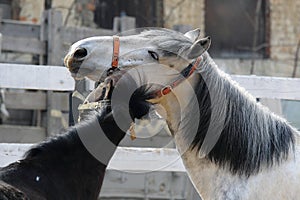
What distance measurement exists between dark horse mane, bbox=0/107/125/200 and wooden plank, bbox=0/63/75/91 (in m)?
1.02

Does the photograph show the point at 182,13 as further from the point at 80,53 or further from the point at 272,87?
the point at 80,53

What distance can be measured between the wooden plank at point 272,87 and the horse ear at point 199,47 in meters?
1.59

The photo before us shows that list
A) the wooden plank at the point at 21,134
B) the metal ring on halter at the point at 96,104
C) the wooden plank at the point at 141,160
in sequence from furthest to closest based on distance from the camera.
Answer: the wooden plank at the point at 21,134, the wooden plank at the point at 141,160, the metal ring on halter at the point at 96,104

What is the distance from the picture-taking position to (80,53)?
364cm

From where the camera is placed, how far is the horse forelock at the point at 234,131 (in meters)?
3.79

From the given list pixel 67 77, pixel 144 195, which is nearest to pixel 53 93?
pixel 144 195

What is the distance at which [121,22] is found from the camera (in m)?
8.84

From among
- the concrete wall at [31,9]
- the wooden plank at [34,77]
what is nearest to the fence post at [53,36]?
the wooden plank at [34,77]

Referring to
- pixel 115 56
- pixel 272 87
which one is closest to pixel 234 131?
pixel 115 56

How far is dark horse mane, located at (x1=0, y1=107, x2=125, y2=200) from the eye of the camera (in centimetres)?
358

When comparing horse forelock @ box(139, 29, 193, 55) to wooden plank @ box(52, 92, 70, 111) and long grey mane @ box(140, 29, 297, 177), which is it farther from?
wooden plank @ box(52, 92, 70, 111)

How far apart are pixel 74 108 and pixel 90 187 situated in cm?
94

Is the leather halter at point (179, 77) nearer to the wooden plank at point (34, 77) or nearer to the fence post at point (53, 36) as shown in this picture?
the wooden plank at point (34, 77)

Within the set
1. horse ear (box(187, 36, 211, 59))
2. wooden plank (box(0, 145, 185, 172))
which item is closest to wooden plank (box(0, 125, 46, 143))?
wooden plank (box(0, 145, 185, 172))
